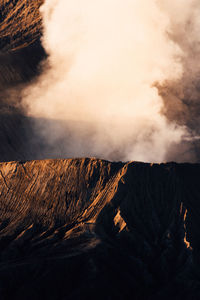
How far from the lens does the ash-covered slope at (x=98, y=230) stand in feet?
174

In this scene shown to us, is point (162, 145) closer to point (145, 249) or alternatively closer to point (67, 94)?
point (67, 94)

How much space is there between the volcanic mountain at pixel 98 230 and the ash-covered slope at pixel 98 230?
0.13 meters

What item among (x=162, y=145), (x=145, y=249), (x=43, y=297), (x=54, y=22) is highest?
(x=54, y=22)

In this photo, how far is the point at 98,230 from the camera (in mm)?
63406

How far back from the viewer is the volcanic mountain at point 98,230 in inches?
2089

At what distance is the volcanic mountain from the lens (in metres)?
53.1

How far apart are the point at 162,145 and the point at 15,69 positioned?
40.4 m

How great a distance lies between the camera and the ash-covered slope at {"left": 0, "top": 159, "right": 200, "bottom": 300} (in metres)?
53.1

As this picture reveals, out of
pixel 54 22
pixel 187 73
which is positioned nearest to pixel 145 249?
pixel 187 73

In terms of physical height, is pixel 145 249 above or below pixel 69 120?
below

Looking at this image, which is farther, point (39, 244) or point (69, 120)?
point (69, 120)

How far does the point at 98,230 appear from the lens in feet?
208

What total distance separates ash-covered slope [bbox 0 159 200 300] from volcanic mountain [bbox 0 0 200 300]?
0.43 feet

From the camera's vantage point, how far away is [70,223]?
66625mm
